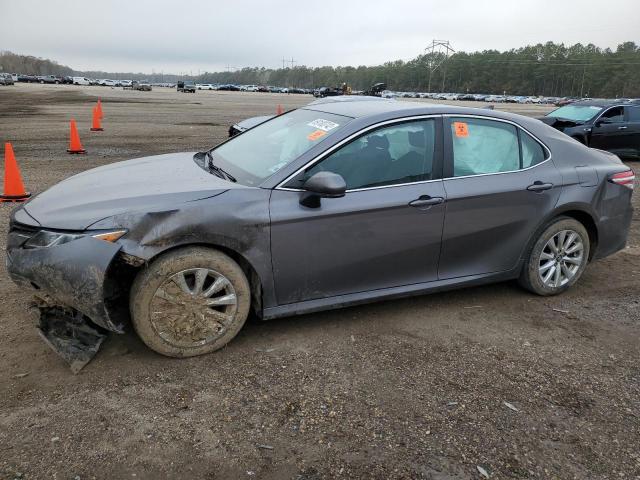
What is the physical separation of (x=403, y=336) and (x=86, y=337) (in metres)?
2.19

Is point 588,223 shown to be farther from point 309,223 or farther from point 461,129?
point 309,223

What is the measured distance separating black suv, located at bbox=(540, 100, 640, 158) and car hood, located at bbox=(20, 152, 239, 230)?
11.4m

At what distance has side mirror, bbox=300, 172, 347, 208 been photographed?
3.35 m

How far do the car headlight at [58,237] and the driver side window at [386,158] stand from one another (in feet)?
4.24

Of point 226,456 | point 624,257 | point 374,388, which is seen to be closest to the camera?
point 226,456

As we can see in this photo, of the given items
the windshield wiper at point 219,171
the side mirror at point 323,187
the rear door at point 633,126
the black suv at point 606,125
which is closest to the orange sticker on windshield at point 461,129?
the side mirror at point 323,187

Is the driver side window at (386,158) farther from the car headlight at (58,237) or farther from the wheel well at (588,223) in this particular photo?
the wheel well at (588,223)

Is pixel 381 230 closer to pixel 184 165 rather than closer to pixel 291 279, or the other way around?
pixel 291 279

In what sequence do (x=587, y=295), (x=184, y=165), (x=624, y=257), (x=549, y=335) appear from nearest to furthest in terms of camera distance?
(x=549, y=335)
(x=184, y=165)
(x=587, y=295)
(x=624, y=257)

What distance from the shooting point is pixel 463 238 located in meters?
4.06

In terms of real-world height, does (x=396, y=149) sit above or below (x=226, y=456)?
above

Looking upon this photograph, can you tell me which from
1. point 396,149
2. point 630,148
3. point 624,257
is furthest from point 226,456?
point 630,148

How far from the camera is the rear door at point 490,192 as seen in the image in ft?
13.1

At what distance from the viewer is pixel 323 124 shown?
4.02m
